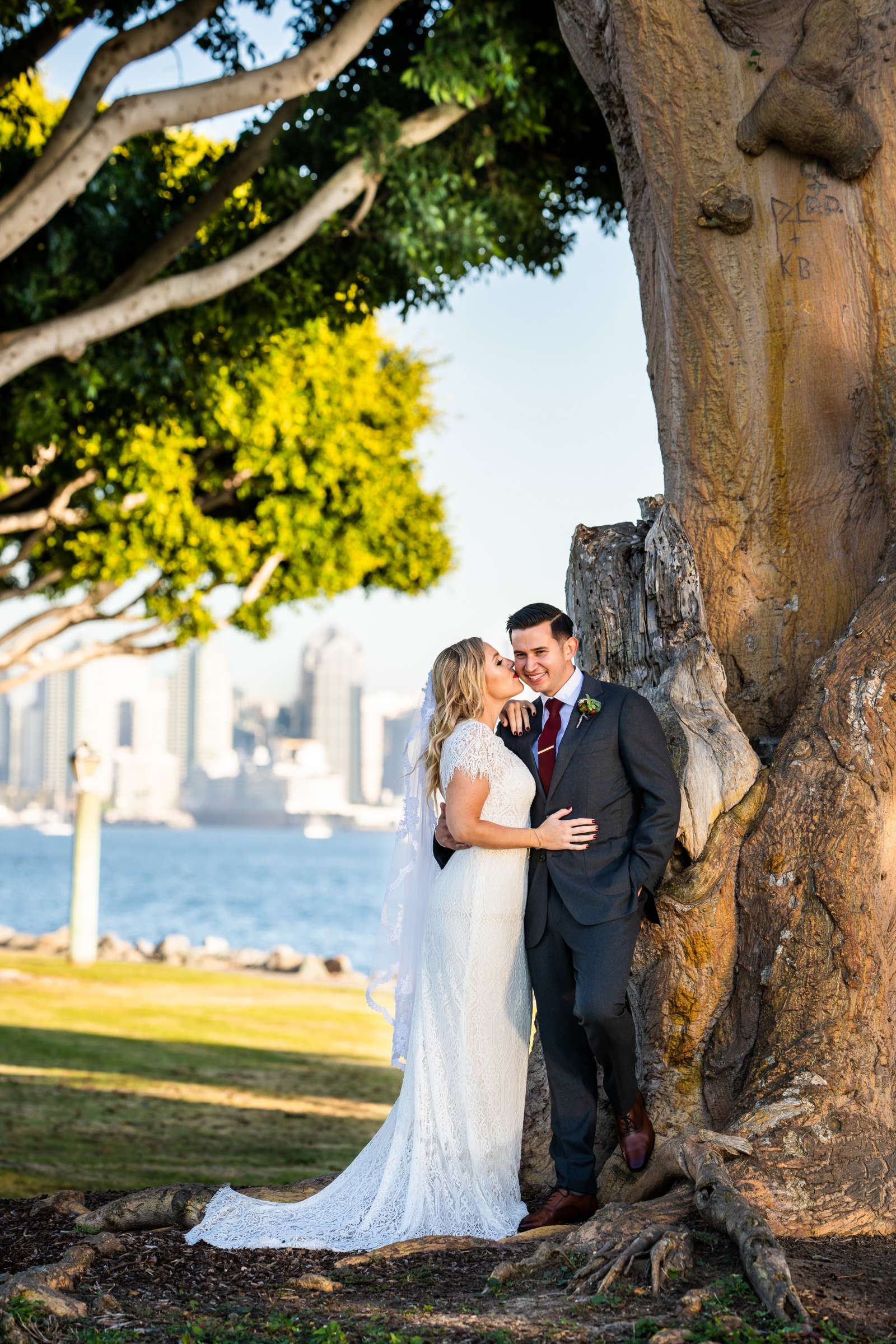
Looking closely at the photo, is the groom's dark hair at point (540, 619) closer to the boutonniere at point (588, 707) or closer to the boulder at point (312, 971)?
the boutonniere at point (588, 707)

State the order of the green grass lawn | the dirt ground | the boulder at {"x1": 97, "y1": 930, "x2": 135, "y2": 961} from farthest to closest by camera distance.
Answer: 1. the boulder at {"x1": 97, "y1": 930, "x2": 135, "y2": 961}
2. the green grass lawn
3. the dirt ground

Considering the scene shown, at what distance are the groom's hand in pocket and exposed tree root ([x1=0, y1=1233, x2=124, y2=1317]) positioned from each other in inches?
80.6

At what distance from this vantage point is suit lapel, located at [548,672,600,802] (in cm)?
527

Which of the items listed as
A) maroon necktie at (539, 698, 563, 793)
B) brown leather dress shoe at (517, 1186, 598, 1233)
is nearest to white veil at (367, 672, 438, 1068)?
maroon necktie at (539, 698, 563, 793)

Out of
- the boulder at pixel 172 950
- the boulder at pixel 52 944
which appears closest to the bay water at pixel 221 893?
the boulder at pixel 172 950

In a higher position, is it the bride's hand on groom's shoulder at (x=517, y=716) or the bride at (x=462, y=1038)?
the bride's hand on groom's shoulder at (x=517, y=716)

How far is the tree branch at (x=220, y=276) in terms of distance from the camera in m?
9.06

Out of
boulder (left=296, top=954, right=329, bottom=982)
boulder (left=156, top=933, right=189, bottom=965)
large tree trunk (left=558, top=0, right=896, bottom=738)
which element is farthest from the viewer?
boulder (left=156, top=933, right=189, bottom=965)

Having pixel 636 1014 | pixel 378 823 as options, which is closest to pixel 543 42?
pixel 636 1014

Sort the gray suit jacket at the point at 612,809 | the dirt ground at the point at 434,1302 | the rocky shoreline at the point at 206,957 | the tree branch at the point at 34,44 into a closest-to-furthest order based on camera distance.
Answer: the dirt ground at the point at 434,1302
the gray suit jacket at the point at 612,809
the tree branch at the point at 34,44
the rocky shoreline at the point at 206,957

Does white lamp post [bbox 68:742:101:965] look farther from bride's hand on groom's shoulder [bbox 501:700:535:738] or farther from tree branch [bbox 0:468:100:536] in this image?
bride's hand on groom's shoulder [bbox 501:700:535:738]

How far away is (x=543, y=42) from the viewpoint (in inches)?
376

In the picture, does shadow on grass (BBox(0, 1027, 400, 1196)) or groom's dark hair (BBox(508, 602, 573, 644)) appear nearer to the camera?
groom's dark hair (BBox(508, 602, 573, 644))

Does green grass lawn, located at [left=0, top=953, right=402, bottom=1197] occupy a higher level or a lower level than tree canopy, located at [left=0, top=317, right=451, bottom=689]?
lower
